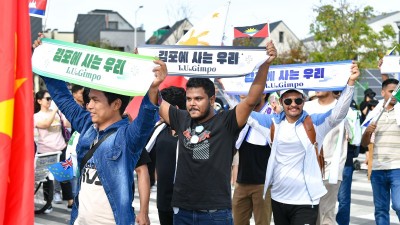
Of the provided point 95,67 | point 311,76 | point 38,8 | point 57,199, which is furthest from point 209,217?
point 57,199

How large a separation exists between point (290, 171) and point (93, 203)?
227cm

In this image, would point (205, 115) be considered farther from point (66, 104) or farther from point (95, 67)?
point (95, 67)

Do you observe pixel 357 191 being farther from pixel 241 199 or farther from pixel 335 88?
pixel 335 88

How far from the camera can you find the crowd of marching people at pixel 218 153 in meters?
4.34

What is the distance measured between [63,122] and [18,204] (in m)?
8.15

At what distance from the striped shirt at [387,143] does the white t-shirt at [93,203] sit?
430 centimetres

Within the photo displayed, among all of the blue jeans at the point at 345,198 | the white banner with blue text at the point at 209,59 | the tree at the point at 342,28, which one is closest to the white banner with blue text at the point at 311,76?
the white banner with blue text at the point at 209,59

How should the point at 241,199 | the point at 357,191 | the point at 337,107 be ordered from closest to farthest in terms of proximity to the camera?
1. the point at 337,107
2. the point at 241,199
3. the point at 357,191

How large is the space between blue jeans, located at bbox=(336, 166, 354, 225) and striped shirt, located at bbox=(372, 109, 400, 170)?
52 cm

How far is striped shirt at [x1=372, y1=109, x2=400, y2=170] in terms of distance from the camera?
7707mm

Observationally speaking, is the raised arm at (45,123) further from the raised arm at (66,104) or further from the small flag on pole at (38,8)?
the raised arm at (66,104)

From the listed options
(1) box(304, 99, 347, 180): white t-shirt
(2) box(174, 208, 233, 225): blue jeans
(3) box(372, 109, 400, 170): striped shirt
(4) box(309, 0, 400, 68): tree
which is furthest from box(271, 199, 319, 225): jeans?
(4) box(309, 0, 400, 68): tree

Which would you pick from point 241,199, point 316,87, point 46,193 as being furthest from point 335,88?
point 46,193

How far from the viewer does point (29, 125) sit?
2982 mm
